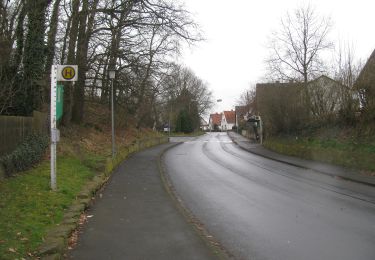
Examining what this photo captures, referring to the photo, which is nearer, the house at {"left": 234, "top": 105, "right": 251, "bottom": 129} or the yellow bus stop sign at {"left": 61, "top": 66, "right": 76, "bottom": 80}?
the yellow bus stop sign at {"left": 61, "top": 66, "right": 76, "bottom": 80}

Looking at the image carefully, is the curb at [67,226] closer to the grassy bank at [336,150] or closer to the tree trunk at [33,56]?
the tree trunk at [33,56]

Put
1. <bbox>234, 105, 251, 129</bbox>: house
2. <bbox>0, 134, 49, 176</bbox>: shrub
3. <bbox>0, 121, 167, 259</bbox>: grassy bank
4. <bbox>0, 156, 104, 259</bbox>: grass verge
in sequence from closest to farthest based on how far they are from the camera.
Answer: <bbox>0, 156, 104, 259</bbox>: grass verge → <bbox>0, 121, 167, 259</bbox>: grassy bank → <bbox>0, 134, 49, 176</bbox>: shrub → <bbox>234, 105, 251, 129</bbox>: house

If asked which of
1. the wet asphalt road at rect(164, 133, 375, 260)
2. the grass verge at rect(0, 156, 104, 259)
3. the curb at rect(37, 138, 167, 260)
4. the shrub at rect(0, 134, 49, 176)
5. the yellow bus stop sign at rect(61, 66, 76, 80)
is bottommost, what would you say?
the wet asphalt road at rect(164, 133, 375, 260)

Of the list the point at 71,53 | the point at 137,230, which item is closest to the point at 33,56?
the point at 71,53

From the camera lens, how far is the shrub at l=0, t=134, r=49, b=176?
11.5 m

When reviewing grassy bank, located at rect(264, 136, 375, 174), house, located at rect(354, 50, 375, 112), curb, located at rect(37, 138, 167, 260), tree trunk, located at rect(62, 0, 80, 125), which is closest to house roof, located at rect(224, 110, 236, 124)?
grassy bank, located at rect(264, 136, 375, 174)

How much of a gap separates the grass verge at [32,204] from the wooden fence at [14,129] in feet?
2.89

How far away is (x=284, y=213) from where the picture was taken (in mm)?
10047

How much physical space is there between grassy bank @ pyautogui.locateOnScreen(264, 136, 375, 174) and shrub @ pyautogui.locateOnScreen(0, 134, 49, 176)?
12.5m

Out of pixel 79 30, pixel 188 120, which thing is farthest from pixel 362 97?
pixel 188 120

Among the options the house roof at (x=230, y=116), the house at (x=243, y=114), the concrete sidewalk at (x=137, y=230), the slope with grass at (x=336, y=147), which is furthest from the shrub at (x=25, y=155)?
the house roof at (x=230, y=116)

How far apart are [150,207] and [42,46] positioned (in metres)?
9.52

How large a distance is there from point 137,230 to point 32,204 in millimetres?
2250

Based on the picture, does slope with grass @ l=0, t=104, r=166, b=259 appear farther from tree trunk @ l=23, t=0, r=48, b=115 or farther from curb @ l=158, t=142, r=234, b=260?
curb @ l=158, t=142, r=234, b=260
